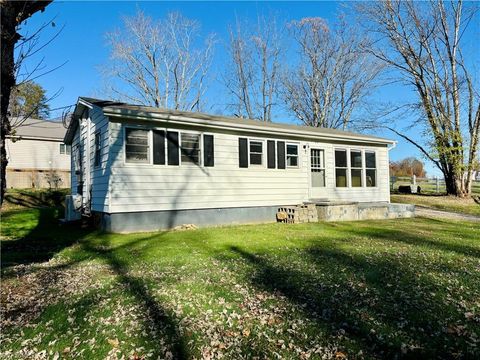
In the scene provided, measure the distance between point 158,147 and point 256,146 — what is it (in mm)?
3654

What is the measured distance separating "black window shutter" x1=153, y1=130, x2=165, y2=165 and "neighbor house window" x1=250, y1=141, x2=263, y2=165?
10.8ft

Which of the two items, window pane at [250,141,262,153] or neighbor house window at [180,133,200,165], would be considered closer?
neighbor house window at [180,133,200,165]

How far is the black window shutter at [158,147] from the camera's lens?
33.1 feet

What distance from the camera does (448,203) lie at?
17.7 m

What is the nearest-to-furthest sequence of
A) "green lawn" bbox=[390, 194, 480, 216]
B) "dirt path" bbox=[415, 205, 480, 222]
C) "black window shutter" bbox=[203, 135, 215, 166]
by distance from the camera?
"black window shutter" bbox=[203, 135, 215, 166]
"dirt path" bbox=[415, 205, 480, 222]
"green lawn" bbox=[390, 194, 480, 216]

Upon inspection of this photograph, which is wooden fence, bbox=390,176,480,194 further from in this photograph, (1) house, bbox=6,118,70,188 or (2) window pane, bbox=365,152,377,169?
(1) house, bbox=6,118,70,188

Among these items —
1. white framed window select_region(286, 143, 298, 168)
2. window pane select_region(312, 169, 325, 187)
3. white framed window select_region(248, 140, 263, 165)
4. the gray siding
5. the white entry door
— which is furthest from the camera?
window pane select_region(312, 169, 325, 187)

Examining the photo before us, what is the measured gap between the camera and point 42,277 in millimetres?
5477

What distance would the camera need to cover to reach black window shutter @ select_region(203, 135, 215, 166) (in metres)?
11.0

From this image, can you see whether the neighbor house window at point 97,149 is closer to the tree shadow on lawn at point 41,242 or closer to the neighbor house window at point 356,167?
the tree shadow on lawn at point 41,242

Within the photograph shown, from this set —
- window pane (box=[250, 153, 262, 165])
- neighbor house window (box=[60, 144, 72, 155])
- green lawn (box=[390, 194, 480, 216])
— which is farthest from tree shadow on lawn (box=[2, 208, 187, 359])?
neighbor house window (box=[60, 144, 72, 155])

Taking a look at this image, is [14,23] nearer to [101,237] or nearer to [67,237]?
[101,237]

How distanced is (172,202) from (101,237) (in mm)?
2284

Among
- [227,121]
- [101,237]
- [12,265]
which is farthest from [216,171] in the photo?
[12,265]
